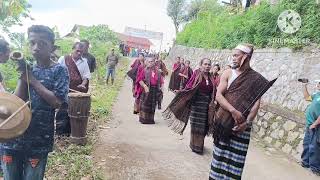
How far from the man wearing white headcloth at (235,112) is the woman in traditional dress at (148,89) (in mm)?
5570

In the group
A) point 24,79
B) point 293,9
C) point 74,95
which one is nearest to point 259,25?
point 293,9

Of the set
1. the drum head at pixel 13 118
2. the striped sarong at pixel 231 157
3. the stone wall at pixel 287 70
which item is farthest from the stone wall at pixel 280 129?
the drum head at pixel 13 118

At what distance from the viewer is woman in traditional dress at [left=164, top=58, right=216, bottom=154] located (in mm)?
7289

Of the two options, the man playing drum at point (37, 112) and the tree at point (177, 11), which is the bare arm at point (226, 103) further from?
the tree at point (177, 11)

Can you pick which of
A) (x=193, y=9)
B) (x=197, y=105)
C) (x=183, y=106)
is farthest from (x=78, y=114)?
(x=193, y=9)

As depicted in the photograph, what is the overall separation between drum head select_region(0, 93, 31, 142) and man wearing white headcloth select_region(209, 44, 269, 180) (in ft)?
8.20

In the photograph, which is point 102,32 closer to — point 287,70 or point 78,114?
point 287,70

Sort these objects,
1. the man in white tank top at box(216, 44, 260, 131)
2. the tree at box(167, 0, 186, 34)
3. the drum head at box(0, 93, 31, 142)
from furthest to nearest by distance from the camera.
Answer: the tree at box(167, 0, 186, 34) < the man in white tank top at box(216, 44, 260, 131) < the drum head at box(0, 93, 31, 142)

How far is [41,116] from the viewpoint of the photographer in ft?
10.6

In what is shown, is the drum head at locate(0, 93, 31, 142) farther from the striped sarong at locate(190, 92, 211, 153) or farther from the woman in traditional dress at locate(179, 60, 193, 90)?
the woman in traditional dress at locate(179, 60, 193, 90)

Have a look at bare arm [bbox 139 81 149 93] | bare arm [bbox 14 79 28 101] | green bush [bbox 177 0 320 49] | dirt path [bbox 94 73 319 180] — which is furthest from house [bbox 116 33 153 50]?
bare arm [bbox 14 79 28 101]

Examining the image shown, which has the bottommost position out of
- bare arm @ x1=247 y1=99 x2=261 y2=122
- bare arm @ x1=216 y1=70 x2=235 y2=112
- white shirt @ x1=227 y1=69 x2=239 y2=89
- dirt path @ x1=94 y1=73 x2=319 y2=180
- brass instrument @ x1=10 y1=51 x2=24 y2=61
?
dirt path @ x1=94 y1=73 x2=319 y2=180

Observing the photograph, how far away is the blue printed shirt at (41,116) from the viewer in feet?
10.4

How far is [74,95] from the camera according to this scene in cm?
668
